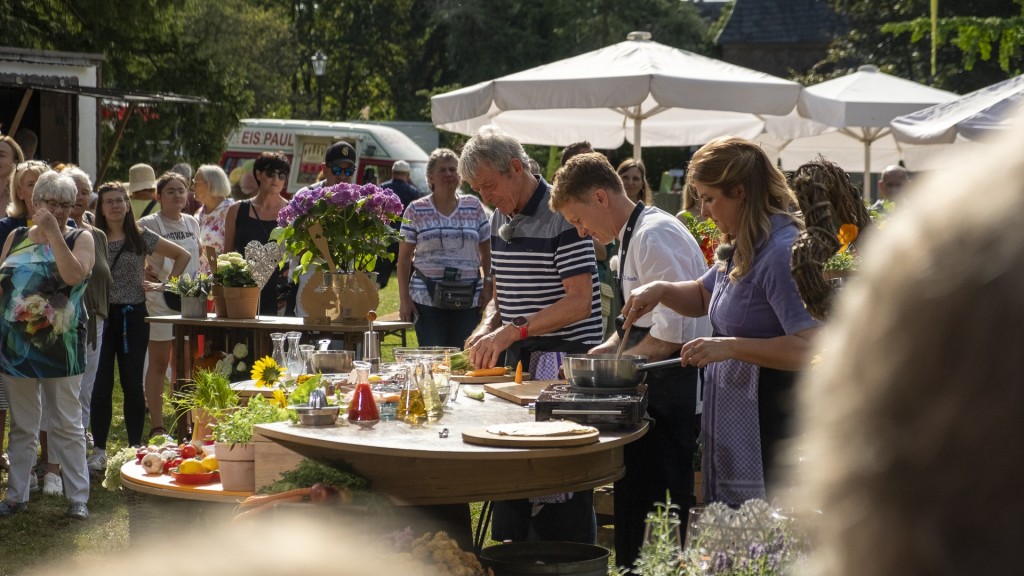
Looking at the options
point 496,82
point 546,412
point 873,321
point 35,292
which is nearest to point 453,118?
point 496,82

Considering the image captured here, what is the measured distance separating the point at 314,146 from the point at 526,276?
A: 1816 centimetres

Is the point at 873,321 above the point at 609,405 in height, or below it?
above

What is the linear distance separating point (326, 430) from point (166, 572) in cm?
307

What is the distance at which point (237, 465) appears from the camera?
370cm

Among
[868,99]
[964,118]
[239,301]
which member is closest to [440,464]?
[239,301]

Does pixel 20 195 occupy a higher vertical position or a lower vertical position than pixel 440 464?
Result: higher

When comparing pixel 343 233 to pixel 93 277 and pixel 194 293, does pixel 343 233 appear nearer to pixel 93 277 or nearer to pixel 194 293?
pixel 194 293

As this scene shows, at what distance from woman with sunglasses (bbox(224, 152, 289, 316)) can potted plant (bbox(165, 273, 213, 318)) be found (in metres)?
0.93

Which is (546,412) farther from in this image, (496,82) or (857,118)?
(857,118)

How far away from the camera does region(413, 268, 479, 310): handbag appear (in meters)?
7.13

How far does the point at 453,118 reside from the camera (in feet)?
30.6

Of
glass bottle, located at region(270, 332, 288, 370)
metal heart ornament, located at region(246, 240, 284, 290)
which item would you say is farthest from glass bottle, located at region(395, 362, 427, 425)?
metal heart ornament, located at region(246, 240, 284, 290)

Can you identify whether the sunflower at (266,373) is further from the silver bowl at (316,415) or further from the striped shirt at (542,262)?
the silver bowl at (316,415)

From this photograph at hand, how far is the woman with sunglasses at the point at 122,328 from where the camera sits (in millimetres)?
7254
